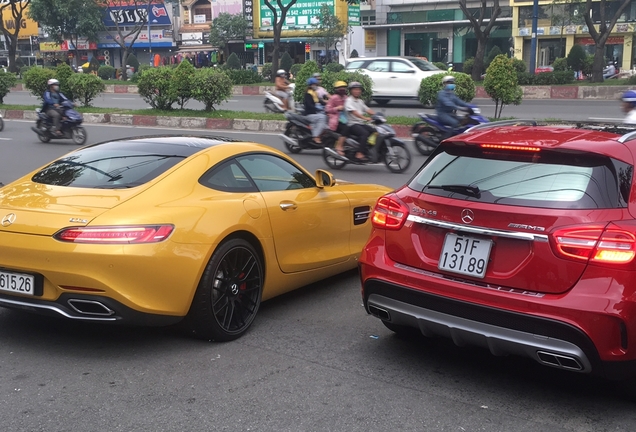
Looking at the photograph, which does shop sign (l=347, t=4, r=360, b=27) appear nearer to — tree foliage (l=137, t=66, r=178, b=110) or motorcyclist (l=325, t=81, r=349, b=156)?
tree foliage (l=137, t=66, r=178, b=110)

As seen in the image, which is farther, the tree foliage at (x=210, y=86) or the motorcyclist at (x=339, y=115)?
the tree foliage at (x=210, y=86)

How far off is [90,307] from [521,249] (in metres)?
2.50

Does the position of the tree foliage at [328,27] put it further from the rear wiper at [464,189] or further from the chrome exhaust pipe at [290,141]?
the rear wiper at [464,189]

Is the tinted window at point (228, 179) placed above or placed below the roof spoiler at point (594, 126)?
below

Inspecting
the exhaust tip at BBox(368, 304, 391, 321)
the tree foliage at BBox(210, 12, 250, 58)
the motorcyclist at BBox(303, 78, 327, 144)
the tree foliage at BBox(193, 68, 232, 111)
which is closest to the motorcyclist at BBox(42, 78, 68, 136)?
the tree foliage at BBox(193, 68, 232, 111)

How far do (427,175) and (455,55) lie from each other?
5158cm

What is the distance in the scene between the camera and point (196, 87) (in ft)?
68.2

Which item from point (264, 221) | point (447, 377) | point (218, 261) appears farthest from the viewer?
point (264, 221)

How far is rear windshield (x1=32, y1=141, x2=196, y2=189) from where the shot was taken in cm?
489

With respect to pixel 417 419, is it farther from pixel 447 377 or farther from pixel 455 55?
pixel 455 55

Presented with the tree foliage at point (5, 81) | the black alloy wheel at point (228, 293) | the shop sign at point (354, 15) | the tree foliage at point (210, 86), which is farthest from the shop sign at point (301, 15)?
the black alloy wheel at point (228, 293)

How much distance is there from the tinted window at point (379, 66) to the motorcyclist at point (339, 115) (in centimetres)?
1229

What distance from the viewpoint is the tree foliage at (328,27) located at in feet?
164

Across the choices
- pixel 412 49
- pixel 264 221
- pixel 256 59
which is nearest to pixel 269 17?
pixel 256 59
